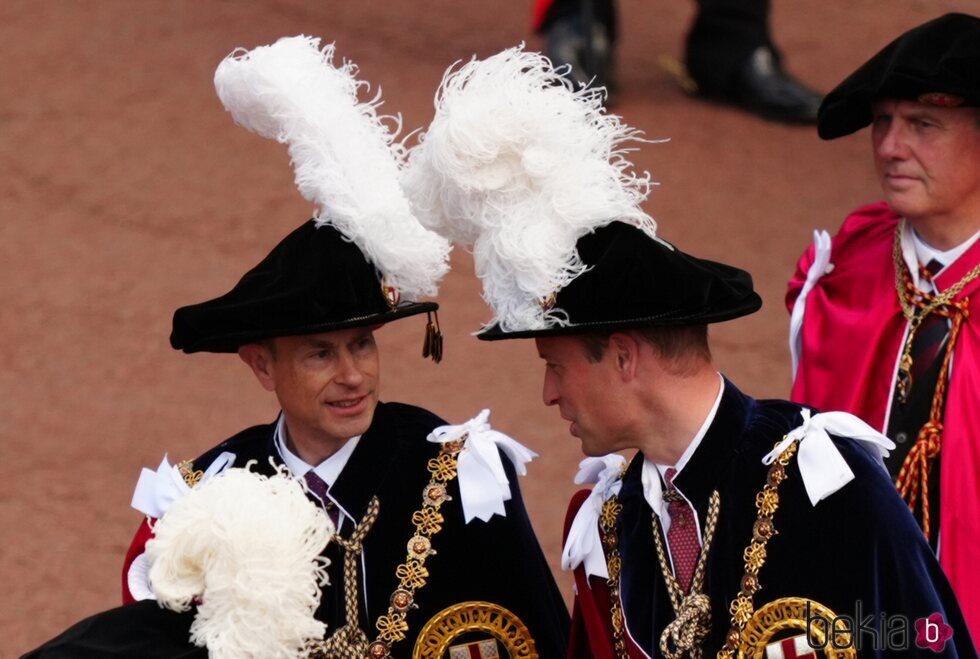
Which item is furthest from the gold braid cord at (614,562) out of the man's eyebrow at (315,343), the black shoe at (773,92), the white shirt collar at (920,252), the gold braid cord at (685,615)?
the black shoe at (773,92)

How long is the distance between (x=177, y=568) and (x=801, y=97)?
273 inches

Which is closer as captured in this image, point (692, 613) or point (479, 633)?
point (692, 613)

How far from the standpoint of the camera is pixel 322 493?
366 cm

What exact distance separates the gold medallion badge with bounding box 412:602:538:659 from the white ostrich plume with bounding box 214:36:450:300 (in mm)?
705

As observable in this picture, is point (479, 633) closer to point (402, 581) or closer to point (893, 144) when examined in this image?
point (402, 581)

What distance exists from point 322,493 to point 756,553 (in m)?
0.98

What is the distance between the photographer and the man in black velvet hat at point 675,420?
125 inches

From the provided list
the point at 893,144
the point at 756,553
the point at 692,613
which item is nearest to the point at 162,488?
the point at 692,613

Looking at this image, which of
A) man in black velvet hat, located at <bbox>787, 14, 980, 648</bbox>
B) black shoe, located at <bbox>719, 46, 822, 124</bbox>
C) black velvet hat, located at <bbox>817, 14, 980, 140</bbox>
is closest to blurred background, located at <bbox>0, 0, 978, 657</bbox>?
black shoe, located at <bbox>719, 46, 822, 124</bbox>

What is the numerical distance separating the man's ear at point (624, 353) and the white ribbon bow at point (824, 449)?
0.32 meters

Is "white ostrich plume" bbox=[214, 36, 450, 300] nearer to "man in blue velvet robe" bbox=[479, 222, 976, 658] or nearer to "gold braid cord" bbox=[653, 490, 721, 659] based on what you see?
"man in blue velvet robe" bbox=[479, 222, 976, 658]

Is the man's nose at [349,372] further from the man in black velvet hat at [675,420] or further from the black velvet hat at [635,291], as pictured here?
the black velvet hat at [635,291]

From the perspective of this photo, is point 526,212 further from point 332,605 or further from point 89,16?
point 89,16

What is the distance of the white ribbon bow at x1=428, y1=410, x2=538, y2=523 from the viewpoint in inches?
142
